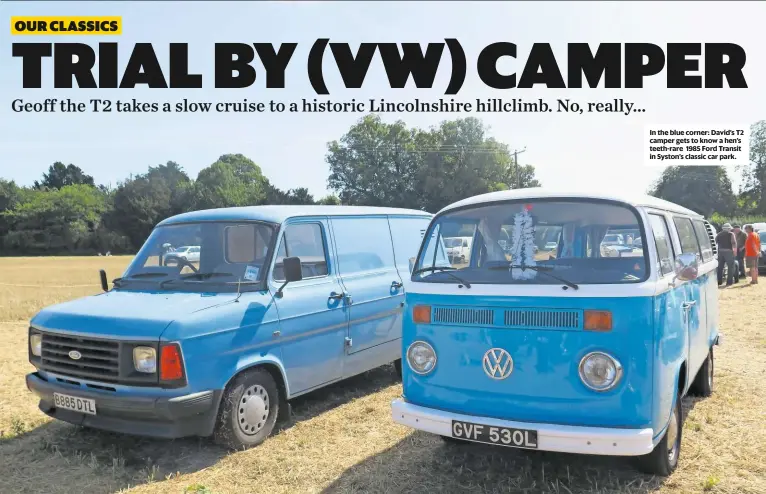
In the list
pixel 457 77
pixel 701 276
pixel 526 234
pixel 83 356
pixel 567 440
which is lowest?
pixel 567 440

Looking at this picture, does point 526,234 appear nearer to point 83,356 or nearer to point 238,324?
point 238,324

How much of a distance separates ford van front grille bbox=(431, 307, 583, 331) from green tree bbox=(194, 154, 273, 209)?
64408 millimetres

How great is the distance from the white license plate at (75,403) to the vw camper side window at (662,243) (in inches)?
183

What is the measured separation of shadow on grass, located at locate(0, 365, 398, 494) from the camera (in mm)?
4707

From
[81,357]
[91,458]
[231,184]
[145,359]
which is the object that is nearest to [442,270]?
[145,359]

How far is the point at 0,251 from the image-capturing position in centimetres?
6262

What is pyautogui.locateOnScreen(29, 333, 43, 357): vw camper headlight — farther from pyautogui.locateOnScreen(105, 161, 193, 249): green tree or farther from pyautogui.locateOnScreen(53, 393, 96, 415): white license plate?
pyautogui.locateOnScreen(105, 161, 193, 249): green tree

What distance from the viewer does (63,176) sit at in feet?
337

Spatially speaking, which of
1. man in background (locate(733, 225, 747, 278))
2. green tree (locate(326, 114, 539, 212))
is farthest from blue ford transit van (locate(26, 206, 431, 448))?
green tree (locate(326, 114, 539, 212))

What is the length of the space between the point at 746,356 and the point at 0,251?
7141cm

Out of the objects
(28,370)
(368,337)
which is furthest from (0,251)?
(368,337)

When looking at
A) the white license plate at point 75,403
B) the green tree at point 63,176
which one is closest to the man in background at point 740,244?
the white license plate at point 75,403

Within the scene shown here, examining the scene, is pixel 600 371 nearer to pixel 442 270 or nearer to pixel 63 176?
pixel 442 270

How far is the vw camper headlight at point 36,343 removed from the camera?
5.36 metres
